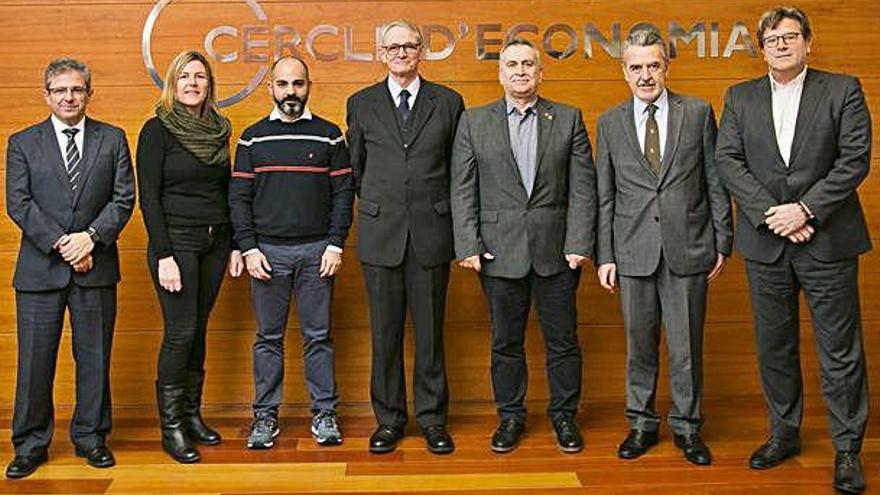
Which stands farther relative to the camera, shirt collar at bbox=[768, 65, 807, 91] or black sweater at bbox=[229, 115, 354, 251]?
black sweater at bbox=[229, 115, 354, 251]

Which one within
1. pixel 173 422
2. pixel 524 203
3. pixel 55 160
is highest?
pixel 55 160

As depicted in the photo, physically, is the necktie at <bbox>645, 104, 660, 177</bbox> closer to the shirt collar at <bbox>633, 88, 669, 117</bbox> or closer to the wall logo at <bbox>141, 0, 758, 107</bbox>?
the shirt collar at <bbox>633, 88, 669, 117</bbox>

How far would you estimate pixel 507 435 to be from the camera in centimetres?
395

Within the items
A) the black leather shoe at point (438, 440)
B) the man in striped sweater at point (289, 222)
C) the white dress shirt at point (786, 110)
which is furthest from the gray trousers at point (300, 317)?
the white dress shirt at point (786, 110)

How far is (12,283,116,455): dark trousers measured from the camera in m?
3.71

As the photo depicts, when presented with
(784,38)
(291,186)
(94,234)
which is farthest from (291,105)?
(784,38)

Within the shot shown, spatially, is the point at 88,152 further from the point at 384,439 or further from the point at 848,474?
the point at 848,474

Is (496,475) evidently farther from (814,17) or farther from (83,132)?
(814,17)

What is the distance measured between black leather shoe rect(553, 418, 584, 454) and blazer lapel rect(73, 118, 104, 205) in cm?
194

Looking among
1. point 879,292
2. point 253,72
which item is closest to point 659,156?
point 879,292

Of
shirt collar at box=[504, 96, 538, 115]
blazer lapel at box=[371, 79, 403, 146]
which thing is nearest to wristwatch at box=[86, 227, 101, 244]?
blazer lapel at box=[371, 79, 403, 146]

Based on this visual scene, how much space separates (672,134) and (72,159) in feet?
6.93

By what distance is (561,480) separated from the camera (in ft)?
11.8

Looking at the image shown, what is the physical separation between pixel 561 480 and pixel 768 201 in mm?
1165
